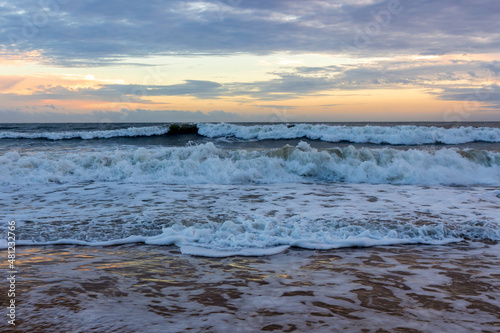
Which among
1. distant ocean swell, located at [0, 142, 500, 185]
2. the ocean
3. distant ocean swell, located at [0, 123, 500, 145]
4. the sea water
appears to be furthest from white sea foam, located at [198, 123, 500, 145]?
the ocean

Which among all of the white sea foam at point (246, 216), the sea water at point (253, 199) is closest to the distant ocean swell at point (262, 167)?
the sea water at point (253, 199)

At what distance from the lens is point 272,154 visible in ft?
44.0

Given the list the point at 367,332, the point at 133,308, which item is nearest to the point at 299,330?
the point at 367,332

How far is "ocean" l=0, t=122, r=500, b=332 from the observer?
3.16 meters

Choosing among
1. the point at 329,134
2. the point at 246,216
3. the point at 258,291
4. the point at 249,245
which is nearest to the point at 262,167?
the point at 246,216

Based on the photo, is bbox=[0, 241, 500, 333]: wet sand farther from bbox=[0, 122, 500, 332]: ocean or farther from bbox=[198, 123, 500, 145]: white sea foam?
bbox=[198, 123, 500, 145]: white sea foam

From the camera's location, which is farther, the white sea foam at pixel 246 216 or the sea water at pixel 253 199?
the sea water at pixel 253 199

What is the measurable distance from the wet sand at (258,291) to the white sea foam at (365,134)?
21027 millimetres

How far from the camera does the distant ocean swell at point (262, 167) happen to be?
11.1 m

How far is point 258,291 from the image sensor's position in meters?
3.62

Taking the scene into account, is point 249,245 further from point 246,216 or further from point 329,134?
point 329,134

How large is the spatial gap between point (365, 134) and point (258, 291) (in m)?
23.5

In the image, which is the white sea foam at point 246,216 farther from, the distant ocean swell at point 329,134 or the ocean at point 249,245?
the distant ocean swell at point 329,134

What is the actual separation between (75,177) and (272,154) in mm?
6667
